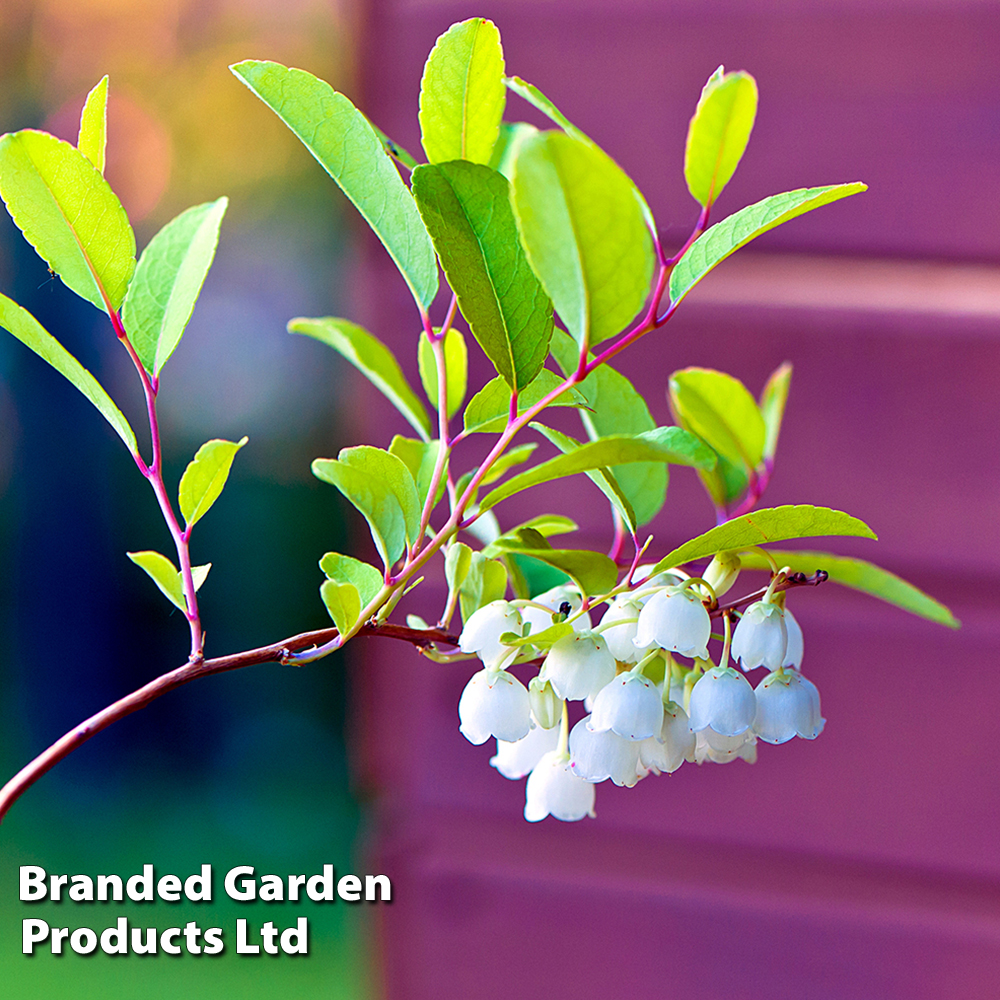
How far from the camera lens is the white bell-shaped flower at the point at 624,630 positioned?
275 mm

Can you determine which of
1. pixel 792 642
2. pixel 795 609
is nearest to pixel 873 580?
pixel 792 642

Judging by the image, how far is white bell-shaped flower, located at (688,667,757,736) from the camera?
25cm

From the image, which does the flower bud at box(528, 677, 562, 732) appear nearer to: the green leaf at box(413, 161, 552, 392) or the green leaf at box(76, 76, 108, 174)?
the green leaf at box(413, 161, 552, 392)

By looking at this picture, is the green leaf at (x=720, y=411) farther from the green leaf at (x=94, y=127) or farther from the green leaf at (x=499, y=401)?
the green leaf at (x=94, y=127)

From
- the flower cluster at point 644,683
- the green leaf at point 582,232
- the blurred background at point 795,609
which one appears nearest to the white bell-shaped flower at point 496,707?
the flower cluster at point 644,683

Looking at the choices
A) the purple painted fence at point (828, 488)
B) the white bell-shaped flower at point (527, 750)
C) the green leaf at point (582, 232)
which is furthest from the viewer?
the purple painted fence at point (828, 488)

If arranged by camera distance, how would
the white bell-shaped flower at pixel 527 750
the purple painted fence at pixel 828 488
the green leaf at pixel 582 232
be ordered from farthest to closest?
the purple painted fence at pixel 828 488 < the white bell-shaped flower at pixel 527 750 < the green leaf at pixel 582 232

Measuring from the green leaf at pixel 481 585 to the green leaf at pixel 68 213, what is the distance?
137 millimetres

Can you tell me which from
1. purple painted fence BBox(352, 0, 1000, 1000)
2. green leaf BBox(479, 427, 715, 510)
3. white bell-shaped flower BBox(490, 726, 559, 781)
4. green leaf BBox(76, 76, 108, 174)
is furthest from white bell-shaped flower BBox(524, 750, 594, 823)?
purple painted fence BBox(352, 0, 1000, 1000)

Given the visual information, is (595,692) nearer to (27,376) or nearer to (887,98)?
(887,98)

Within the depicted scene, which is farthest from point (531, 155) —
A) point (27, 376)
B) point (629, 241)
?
point (27, 376)

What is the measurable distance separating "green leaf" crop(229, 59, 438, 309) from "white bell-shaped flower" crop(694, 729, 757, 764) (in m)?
0.16

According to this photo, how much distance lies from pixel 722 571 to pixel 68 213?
22cm

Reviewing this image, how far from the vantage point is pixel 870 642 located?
0.69 meters
